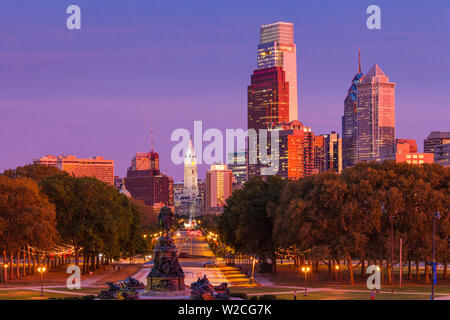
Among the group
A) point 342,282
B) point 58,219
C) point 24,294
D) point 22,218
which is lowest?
point 342,282

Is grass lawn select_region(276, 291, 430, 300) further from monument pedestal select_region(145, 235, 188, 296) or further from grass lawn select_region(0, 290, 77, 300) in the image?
grass lawn select_region(0, 290, 77, 300)

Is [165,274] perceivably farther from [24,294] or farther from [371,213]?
[371,213]

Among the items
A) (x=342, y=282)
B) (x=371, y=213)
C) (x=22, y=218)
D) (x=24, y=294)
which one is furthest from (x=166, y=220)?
(x=22, y=218)

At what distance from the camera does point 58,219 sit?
10069cm

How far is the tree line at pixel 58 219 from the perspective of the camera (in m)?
87.2

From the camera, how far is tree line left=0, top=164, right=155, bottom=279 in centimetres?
8719

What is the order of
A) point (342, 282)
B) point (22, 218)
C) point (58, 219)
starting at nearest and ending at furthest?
point (342, 282) → point (22, 218) → point (58, 219)

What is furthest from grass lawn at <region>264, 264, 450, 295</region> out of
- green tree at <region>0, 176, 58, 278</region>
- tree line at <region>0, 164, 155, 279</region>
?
green tree at <region>0, 176, 58, 278</region>

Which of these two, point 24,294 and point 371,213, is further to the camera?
point 371,213
